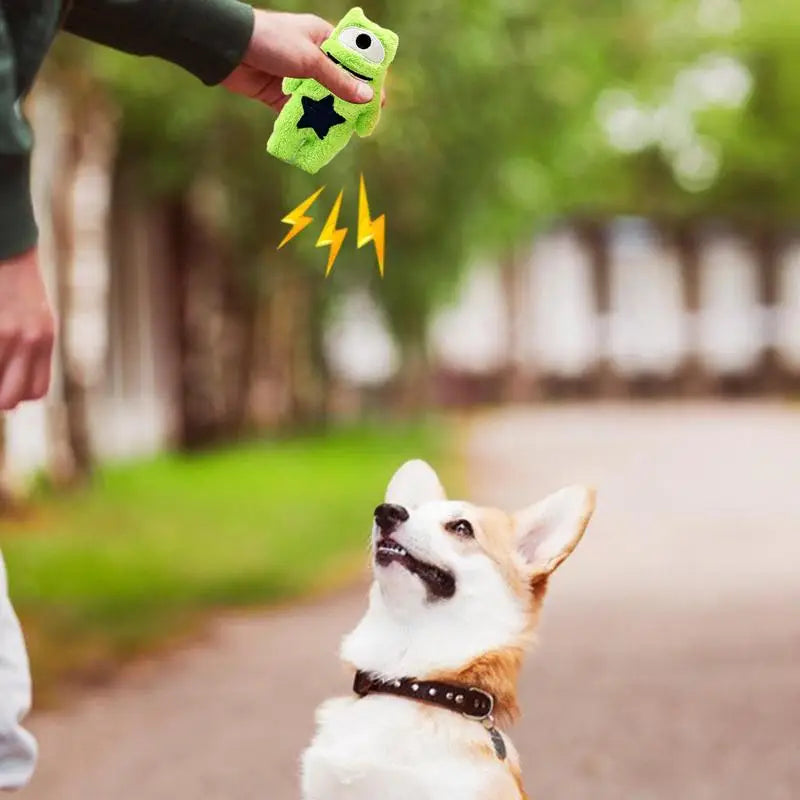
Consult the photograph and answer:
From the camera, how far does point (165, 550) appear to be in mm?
9375

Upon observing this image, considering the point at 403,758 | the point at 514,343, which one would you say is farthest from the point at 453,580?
the point at 514,343

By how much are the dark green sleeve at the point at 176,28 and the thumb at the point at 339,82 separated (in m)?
0.14

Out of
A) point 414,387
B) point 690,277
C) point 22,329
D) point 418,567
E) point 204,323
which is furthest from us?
point 690,277

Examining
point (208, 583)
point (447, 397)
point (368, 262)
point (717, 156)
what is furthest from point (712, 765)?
point (717, 156)

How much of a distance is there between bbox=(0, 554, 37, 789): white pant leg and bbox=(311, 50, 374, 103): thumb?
938mm

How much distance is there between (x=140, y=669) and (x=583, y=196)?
22046 mm

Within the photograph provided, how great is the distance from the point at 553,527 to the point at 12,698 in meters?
0.98

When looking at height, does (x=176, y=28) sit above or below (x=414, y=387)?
above

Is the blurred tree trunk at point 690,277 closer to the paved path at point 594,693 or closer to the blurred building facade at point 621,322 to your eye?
the blurred building facade at point 621,322

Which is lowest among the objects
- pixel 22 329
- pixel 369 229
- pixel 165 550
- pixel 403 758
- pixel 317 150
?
pixel 165 550

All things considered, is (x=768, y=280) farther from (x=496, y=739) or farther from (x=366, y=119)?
(x=496, y=739)

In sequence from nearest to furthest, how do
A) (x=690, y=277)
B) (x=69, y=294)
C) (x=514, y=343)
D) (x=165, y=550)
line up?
(x=165, y=550)
(x=69, y=294)
(x=514, y=343)
(x=690, y=277)

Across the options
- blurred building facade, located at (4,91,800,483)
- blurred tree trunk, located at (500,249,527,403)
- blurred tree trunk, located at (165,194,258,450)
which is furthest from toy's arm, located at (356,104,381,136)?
blurred tree trunk, located at (500,249,527,403)

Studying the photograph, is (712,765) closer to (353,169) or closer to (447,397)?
(353,169)
